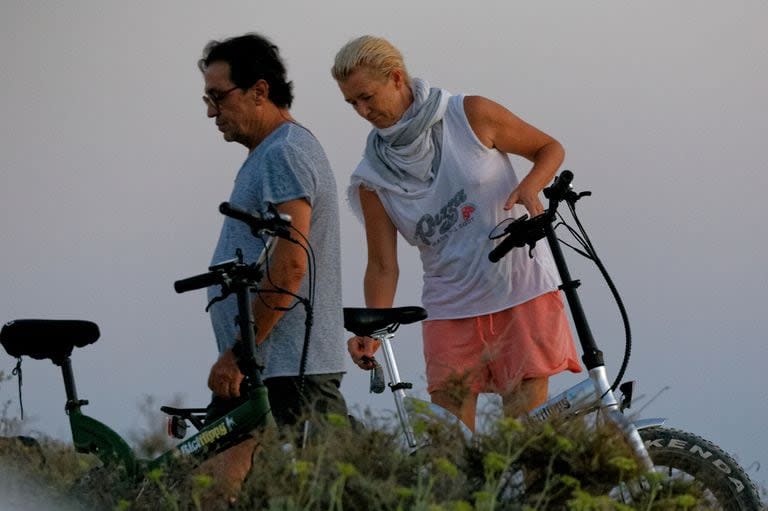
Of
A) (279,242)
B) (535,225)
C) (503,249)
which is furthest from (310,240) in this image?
(535,225)

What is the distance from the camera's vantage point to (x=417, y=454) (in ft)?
13.4

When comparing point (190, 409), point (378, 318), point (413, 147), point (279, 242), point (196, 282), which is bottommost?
point (190, 409)

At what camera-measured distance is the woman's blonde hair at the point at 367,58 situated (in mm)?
5406

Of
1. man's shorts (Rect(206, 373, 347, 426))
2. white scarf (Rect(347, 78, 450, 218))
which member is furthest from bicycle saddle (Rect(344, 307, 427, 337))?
white scarf (Rect(347, 78, 450, 218))

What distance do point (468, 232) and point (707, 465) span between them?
131cm

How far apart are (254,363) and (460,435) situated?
0.71 meters

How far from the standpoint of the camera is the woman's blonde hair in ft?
17.7

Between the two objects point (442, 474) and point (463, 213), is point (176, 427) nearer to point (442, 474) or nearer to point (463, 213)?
point (442, 474)

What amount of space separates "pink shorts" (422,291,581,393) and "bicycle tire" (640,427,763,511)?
0.54 meters

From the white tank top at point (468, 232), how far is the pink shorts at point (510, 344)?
6cm

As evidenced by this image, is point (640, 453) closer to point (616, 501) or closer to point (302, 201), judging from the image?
point (616, 501)

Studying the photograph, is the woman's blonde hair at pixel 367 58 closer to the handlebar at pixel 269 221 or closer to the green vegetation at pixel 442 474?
the handlebar at pixel 269 221

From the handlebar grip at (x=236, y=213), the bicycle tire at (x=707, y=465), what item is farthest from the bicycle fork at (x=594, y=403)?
the handlebar grip at (x=236, y=213)

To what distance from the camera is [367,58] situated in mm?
5398
